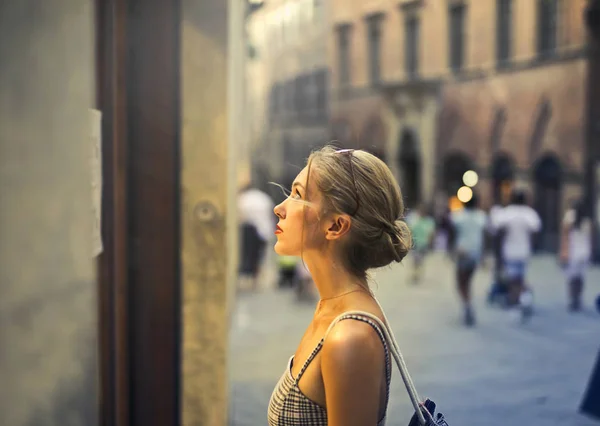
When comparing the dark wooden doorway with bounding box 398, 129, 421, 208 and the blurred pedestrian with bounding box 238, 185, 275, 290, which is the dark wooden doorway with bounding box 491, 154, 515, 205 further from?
the blurred pedestrian with bounding box 238, 185, 275, 290

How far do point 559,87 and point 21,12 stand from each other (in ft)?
71.5

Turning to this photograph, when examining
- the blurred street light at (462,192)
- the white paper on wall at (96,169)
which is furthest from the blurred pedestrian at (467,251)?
the blurred street light at (462,192)

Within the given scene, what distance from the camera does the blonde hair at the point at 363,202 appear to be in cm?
183

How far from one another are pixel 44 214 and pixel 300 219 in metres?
0.59

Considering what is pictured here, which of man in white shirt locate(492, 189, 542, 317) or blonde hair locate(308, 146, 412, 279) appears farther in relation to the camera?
man in white shirt locate(492, 189, 542, 317)

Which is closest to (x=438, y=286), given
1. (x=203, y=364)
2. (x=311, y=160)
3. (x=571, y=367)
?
(x=571, y=367)

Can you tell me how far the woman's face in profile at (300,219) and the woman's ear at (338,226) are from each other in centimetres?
3

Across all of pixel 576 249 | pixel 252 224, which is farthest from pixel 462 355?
pixel 252 224

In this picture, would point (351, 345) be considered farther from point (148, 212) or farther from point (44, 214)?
point (148, 212)

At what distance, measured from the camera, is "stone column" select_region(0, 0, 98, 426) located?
1.40 m

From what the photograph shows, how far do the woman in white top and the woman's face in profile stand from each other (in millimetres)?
10664

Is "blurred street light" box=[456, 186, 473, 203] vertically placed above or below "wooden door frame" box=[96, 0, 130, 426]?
below

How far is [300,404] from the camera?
181cm

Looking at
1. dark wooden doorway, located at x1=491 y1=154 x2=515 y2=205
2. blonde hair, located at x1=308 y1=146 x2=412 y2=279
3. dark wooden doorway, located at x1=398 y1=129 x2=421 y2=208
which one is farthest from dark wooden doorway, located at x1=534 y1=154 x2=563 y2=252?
blonde hair, located at x1=308 y1=146 x2=412 y2=279
